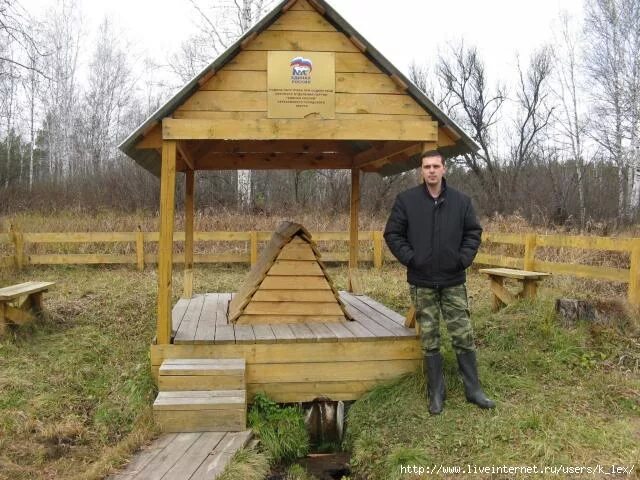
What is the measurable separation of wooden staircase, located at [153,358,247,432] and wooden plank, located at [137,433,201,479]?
0.45 feet

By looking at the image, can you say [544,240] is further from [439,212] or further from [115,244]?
[115,244]

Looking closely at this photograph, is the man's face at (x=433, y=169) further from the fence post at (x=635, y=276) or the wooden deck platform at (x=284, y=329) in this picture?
the fence post at (x=635, y=276)

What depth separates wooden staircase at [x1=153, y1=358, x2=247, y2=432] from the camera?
183 inches

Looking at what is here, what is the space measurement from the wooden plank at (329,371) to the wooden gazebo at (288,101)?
13 cm

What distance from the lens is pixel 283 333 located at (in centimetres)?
565

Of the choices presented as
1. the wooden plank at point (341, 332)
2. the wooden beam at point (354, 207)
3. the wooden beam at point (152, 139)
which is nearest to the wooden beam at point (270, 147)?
the wooden beam at point (354, 207)

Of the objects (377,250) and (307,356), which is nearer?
(307,356)

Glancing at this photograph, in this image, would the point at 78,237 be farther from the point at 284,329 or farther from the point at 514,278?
the point at 514,278

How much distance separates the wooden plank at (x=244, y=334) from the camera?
17.6 ft

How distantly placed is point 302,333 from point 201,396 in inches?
48.7

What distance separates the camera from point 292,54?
5262 mm

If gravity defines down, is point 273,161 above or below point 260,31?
below

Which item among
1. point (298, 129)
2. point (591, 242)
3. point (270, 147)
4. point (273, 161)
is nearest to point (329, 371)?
point (298, 129)

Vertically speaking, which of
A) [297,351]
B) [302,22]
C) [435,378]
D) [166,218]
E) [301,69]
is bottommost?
[435,378]
